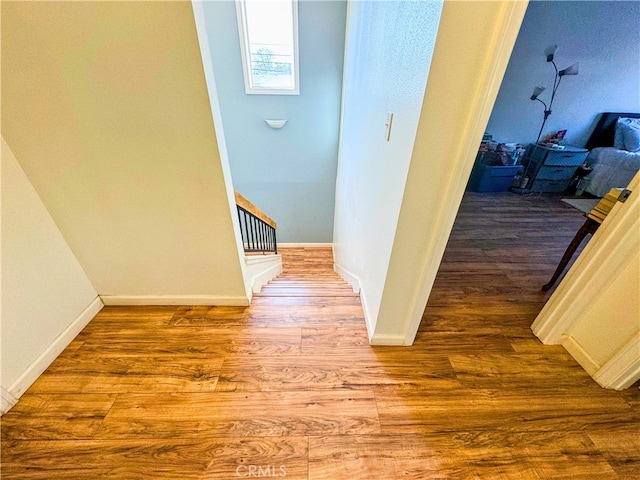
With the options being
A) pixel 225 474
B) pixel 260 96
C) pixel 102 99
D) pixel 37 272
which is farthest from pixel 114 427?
pixel 260 96

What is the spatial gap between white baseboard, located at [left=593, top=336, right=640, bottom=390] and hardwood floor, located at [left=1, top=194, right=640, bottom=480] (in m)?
0.05

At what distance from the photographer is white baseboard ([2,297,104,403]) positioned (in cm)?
110

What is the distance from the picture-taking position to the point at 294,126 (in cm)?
383

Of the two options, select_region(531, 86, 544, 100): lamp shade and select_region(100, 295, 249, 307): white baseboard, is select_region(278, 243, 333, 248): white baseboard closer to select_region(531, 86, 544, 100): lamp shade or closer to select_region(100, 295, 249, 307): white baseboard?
select_region(100, 295, 249, 307): white baseboard

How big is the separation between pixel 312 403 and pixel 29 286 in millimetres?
1405

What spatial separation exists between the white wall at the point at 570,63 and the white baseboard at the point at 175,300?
4.50 metres

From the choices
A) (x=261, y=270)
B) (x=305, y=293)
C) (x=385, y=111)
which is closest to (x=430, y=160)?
(x=385, y=111)

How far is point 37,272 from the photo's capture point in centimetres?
117

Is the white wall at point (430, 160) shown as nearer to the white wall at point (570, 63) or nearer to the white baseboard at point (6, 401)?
the white baseboard at point (6, 401)

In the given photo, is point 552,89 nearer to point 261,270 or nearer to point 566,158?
point 566,158

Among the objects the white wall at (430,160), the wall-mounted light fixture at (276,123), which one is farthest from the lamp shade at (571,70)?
the wall-mounted light fixture at (276,123)

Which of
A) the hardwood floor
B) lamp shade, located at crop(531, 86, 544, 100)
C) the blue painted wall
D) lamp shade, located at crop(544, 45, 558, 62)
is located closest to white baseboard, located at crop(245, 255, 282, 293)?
the hardwood floor

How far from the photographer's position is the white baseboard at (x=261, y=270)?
183 centimetres

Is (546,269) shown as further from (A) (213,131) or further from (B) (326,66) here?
(B) (326,66)
